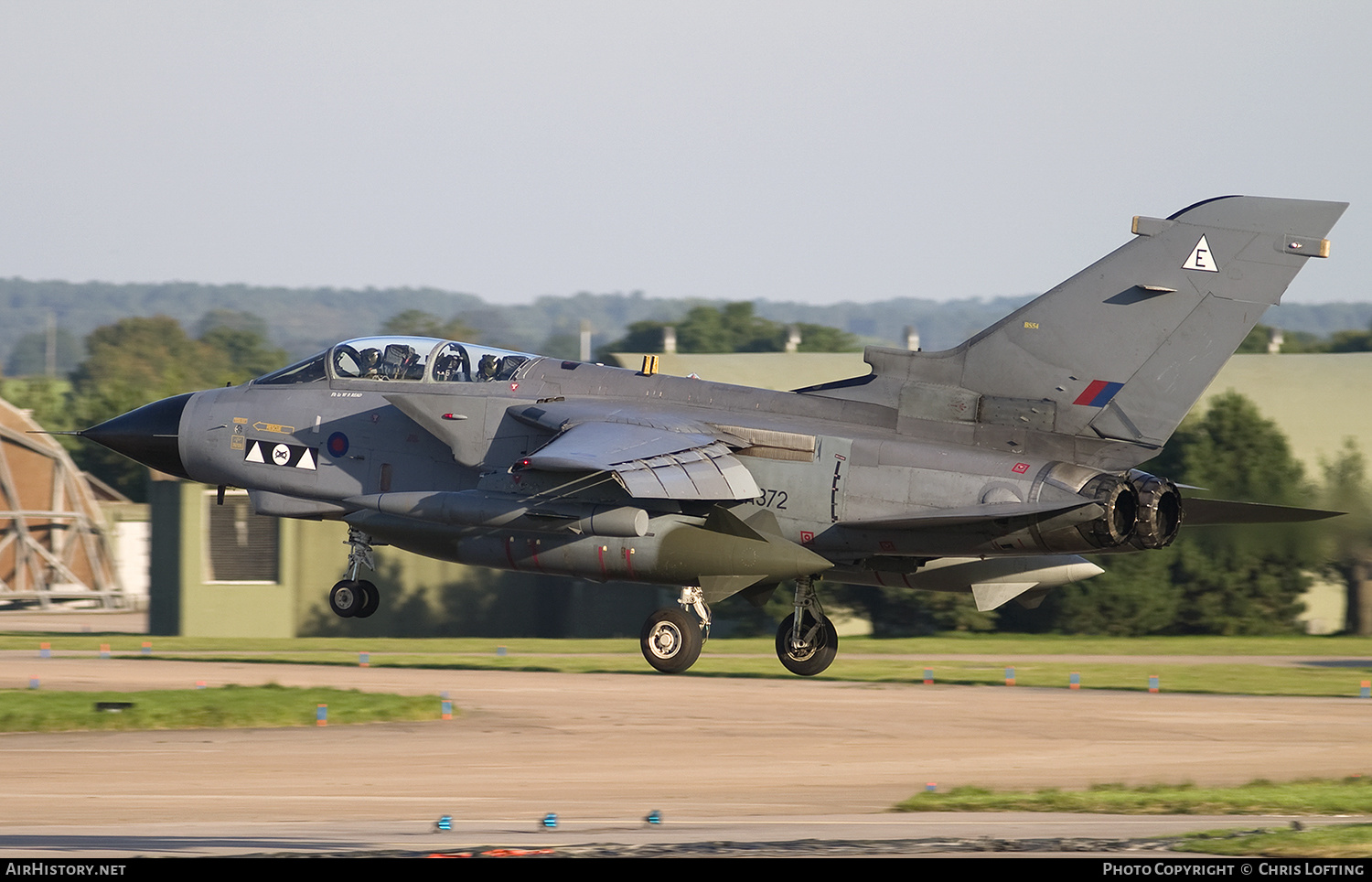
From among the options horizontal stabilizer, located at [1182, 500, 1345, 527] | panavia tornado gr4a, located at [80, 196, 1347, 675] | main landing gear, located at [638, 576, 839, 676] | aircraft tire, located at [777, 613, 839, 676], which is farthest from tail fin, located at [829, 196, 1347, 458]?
aircraft tire, located at [777, 613, 839, 676]

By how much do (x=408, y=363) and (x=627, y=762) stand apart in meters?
6.27

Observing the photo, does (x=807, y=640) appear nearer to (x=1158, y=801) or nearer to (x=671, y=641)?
(x=671, y=641)

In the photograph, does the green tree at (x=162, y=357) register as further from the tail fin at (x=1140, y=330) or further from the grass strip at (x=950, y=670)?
the tail fin at (x=1140, y=330)

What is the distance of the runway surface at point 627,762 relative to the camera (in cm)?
1545

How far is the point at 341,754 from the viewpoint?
21297 millimetres

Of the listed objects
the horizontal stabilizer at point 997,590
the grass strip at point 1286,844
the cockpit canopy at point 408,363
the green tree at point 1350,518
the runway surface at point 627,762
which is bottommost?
the runway surface at point 627,762

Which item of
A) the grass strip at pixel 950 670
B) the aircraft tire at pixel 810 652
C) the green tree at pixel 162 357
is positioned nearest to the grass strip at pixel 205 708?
the aircraft tire at pixel 810 652

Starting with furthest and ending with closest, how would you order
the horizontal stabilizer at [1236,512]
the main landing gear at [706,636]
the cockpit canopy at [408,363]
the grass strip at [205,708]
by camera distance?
1. the grass strip at [205,708]
2. the cockpit canopy at [408,363]
3. the main landing gear at [706,636]
4. the horizontal stabilizer at [1236,512]

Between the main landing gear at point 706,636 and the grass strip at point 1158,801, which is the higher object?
the main landing gear at point 706,636

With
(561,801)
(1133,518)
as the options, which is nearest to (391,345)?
(561,801)

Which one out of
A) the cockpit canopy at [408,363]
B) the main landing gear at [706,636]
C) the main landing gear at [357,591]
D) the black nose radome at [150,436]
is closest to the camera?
the main landing gear at [706,636]

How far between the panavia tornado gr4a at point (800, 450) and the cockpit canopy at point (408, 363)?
4 cm

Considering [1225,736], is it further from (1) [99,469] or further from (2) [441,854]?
(1) [99,469]

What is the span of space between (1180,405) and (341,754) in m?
11.5
